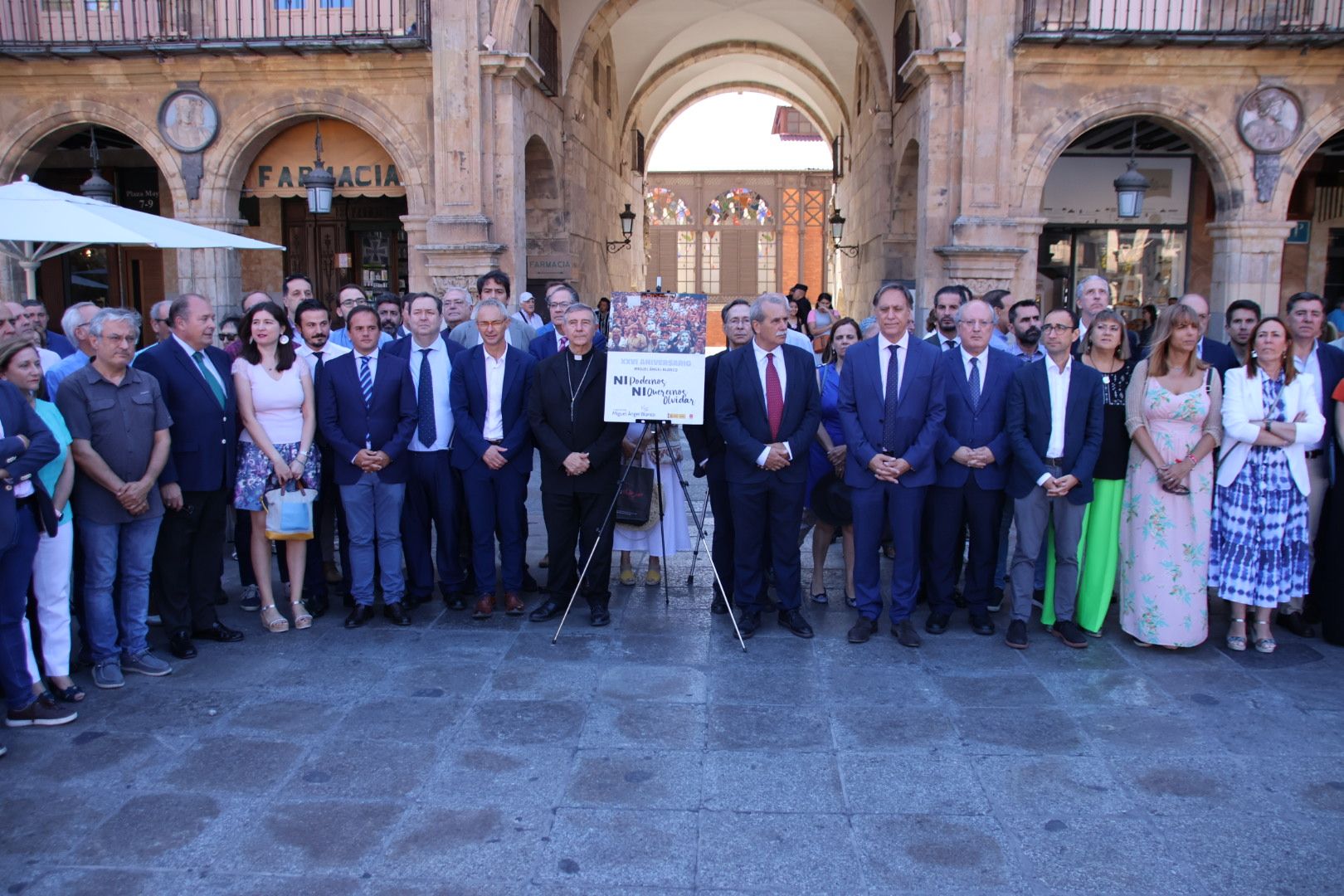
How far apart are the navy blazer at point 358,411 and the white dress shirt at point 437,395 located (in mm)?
155

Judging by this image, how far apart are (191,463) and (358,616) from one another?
1.26 m

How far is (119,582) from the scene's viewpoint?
5168mm

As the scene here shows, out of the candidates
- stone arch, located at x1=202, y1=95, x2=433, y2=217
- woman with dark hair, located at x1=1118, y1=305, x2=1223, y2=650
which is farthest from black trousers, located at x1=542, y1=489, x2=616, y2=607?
stone arch, located at x1=202, y1=95, x2=433, y2=217

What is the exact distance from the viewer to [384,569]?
230 inches

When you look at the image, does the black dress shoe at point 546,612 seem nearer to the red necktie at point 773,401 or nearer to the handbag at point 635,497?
the handbag at point 635,497

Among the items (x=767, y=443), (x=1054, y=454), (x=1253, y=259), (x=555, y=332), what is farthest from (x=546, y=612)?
(x=1253, y=259)

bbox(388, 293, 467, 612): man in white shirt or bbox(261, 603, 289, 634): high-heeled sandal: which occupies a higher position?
bbox(388, 293, 467, 612): man in white shirt

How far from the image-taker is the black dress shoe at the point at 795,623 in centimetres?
566

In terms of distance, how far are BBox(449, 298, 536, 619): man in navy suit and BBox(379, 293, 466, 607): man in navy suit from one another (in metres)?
0.11

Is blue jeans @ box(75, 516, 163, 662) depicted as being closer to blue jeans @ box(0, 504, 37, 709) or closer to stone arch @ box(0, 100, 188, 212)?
blue jeans @ box(0, 504, 37, 709)

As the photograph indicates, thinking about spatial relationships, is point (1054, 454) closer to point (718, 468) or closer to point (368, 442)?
point (718, 468)

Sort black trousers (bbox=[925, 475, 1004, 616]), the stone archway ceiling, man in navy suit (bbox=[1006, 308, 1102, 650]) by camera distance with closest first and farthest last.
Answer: man in navy suit (bbox=[1006, 308, 1102, 650]), black trousers (bbox=[925, 475, 1004, 616]), the stone archway ceiling

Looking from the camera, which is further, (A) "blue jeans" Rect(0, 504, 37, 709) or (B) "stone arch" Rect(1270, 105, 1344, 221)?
(B) "stone arch" Rect(1270, 105, 1344, 221)

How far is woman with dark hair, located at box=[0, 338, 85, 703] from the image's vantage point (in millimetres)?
4527
